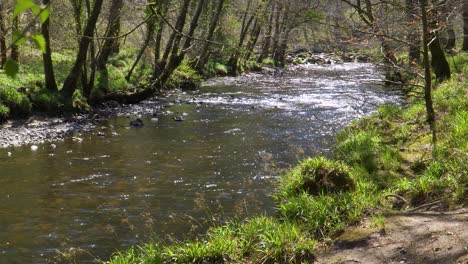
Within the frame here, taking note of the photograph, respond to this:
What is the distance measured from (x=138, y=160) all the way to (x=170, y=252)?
234 inches

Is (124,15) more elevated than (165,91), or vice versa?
(124,15)

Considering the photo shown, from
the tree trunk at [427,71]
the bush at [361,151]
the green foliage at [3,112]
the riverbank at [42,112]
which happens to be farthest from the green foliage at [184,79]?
the tree trunk at [427,71]

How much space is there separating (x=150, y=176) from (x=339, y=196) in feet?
14.6

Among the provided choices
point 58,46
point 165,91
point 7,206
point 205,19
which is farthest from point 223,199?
point 205,19

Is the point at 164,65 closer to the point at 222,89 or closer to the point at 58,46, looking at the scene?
the point at 222,89

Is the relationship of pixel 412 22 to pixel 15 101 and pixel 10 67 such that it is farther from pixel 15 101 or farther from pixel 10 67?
pixel 15 101

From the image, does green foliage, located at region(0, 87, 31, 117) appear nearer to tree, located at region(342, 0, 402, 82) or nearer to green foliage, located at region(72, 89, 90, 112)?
green foliage, located at region(72, 89, 90, 112)

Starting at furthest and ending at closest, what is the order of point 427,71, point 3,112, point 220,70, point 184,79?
1. point 220,70
2. point 184,79
3. point 3,112
4. point 427,71

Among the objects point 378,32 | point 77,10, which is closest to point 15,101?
point 77,10

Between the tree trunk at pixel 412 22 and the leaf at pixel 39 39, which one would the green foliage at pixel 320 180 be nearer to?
the tree trunk at pixel 412 22

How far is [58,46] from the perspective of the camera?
1925 centimetres

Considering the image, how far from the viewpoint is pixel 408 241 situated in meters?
5.15

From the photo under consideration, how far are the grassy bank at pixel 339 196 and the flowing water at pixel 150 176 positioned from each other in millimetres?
606

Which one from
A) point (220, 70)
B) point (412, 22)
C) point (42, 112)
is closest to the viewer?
point (412, 22)
